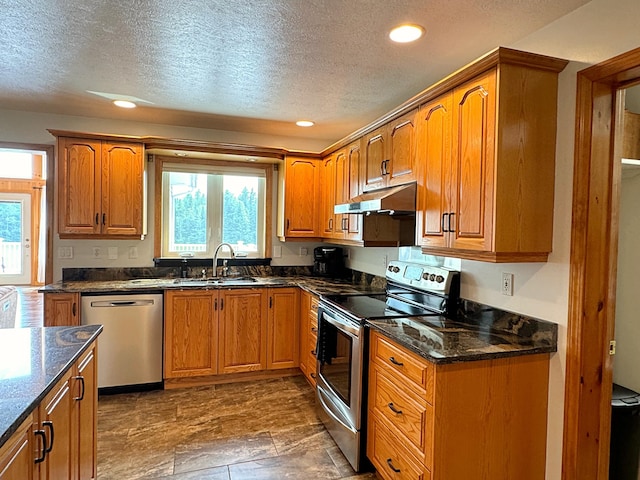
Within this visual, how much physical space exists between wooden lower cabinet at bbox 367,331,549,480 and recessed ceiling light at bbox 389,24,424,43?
156 cm

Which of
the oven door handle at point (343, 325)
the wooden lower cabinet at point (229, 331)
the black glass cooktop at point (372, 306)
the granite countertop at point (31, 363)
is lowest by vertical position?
the wooden lower cabinet at point (229, 331)

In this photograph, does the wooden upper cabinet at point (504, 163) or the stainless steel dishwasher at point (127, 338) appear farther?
the stainless steel dishwasher at point (127, 338)

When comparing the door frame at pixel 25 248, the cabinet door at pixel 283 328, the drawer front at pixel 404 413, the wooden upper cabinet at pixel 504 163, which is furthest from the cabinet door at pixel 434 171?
the door frame at pixel 25 248

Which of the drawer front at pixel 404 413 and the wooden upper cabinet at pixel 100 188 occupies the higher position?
the wooden upper cabinet at pixel 100 188

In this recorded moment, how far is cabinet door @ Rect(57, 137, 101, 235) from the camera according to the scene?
3.33 metres

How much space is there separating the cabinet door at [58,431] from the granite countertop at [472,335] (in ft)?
4.62

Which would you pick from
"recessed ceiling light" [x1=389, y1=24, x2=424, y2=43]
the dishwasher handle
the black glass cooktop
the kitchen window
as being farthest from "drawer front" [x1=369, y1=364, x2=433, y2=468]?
the kitchen window

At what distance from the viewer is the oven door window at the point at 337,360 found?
2447 mm

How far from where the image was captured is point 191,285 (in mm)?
3473

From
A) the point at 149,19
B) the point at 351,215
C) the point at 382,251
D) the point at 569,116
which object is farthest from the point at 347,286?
the point at 149,19

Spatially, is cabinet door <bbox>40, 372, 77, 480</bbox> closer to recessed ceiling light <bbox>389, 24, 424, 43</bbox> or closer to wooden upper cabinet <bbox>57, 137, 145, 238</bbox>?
recessed ceiling light <bbox>389, 24, 424, 43</bbox>

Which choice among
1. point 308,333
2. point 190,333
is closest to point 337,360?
point 308,333

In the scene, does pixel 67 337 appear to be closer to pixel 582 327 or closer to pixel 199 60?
pixel 199 60

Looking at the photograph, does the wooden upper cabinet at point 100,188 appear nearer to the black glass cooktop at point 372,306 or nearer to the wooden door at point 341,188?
the wooden door at point 341,188
